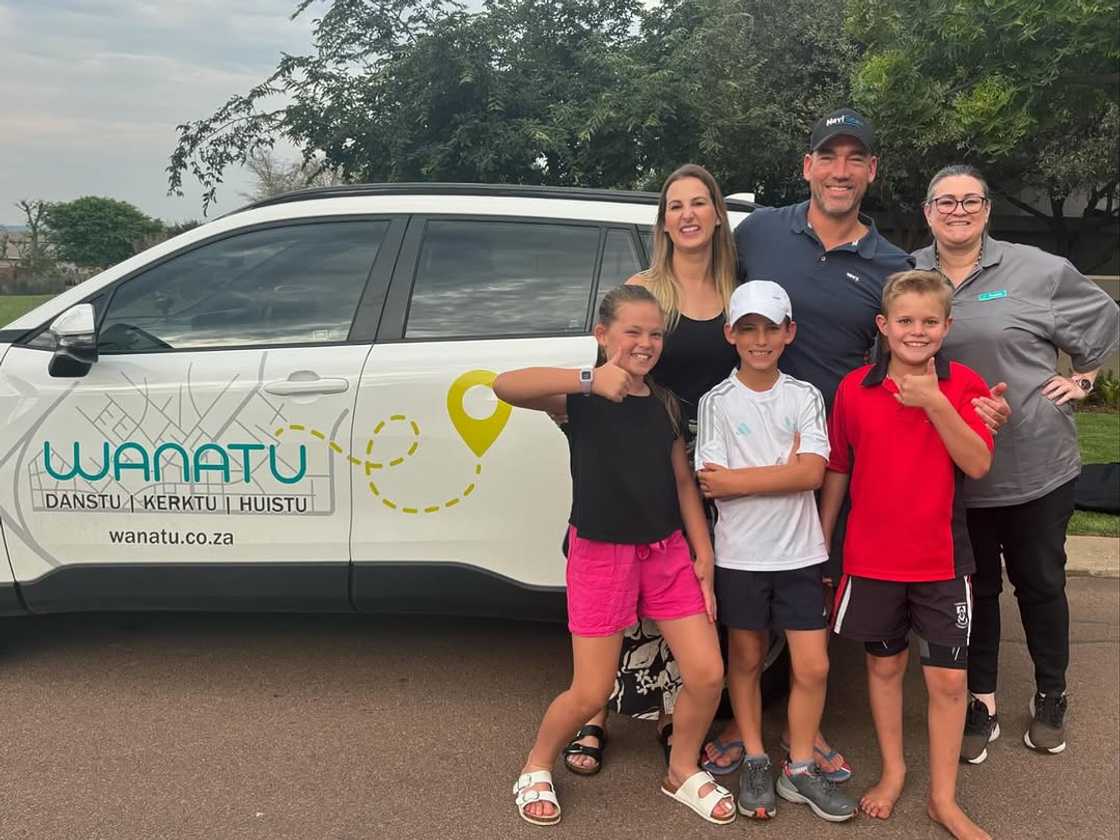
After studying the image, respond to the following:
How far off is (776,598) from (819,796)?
62 cm

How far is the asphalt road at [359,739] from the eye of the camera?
2.77 meters

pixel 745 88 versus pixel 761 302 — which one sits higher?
pixel 745 88

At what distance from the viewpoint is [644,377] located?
2.71 m

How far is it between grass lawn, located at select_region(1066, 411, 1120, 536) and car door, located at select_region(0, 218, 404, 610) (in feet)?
12.8

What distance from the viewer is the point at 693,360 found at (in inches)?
109

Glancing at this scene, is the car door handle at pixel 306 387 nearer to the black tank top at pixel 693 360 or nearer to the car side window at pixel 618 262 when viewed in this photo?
the car side window at pixel 618 262

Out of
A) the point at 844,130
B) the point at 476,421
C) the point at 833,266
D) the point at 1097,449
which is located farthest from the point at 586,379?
the point at 1097,449

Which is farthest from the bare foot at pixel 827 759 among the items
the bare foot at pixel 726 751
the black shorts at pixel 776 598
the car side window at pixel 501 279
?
the car side window at pixel 501 279

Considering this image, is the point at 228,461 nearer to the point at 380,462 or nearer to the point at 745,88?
the point at 380,462

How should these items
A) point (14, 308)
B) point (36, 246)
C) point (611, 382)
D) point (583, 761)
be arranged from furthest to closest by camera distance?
point (36, 246) → point (14, 308) → point (583, 761) → point (611, 382)

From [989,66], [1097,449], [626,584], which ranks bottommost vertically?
[1097,449]

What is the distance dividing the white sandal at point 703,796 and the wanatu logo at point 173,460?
157 centimetres

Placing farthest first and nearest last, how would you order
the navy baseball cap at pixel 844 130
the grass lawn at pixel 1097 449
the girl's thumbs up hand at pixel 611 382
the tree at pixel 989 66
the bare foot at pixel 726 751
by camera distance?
the tree at pixel 989 66 → the grass lawn at pixel 1097 449 → the bare foot at pixel 726 751 → the navy baseball cap at pixel 844 130 → the girl's thumbs up hand at pixel 611 382

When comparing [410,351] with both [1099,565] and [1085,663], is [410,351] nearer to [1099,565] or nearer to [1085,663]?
[1085,663]
